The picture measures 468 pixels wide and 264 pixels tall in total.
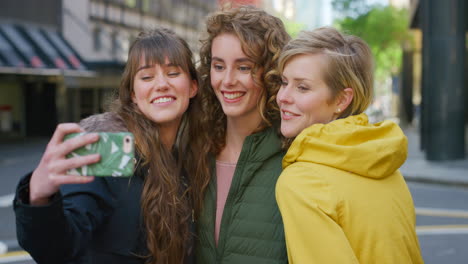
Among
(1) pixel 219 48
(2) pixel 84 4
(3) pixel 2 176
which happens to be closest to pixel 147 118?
(1) pixel 219 48

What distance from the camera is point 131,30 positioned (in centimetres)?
3884

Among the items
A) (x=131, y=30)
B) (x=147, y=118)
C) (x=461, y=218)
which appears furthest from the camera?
(x=131, y=30)

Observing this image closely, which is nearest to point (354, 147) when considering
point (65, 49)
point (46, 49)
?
point (46, 49)

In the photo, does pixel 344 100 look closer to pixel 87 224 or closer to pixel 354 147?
pixel 354 147

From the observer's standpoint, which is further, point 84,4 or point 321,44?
point 84,4

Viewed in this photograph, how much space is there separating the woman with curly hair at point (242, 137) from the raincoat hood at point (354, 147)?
391 mm

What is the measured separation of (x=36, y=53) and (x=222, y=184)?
81.4 feet

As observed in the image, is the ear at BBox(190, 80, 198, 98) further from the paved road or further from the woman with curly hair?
the paved road

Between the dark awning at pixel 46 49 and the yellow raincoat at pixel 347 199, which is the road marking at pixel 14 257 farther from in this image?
the dark awning at pixel 46 49

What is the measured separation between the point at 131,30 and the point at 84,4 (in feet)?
23.1

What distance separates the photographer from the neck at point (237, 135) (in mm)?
3027

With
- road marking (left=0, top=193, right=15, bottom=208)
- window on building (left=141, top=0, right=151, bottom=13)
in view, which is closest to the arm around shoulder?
road marking (left=0, top=193, right=15, bottom=208)

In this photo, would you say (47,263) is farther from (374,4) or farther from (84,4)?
(374,4)

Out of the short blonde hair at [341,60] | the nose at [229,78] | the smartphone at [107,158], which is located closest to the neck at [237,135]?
the nose at [229,78]
